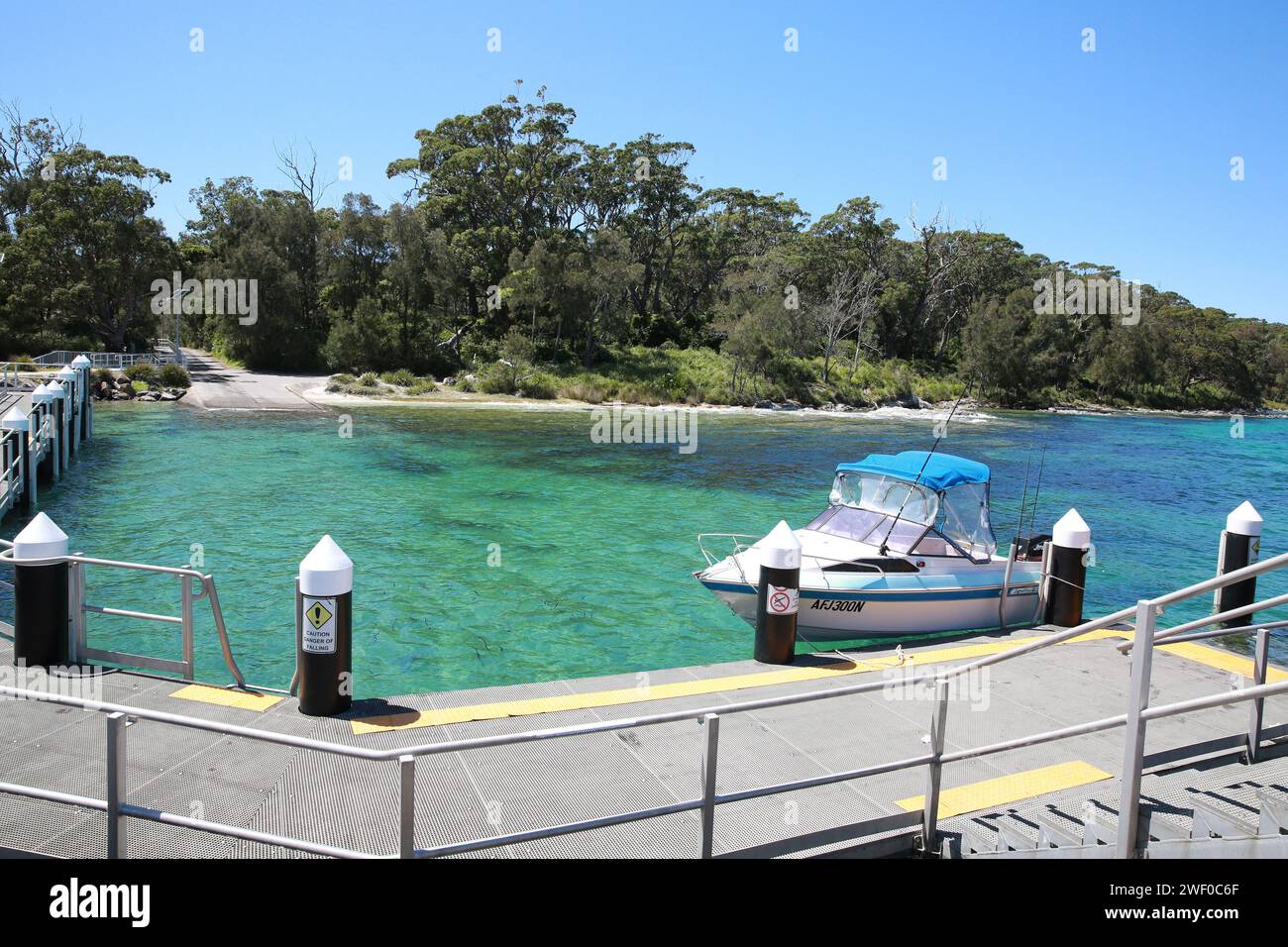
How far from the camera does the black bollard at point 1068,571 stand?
42.9 ft

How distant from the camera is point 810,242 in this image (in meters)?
79.7

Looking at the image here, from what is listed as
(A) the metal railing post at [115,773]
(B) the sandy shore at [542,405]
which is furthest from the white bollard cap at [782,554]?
(B) the sandy shore at [542,405]

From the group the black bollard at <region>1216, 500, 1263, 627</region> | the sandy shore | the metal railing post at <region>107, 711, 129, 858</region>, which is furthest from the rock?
the metal railing post at <region>107, 711, 129, 858</region>

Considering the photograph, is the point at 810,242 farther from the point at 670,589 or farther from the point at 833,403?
the point at 670,589

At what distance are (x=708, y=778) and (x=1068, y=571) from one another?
32.1 feet

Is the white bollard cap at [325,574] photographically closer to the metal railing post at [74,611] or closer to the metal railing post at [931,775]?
the metal railing post at [74,611]

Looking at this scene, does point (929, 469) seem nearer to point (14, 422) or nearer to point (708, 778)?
point (708, 778)

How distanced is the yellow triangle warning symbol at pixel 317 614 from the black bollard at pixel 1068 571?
10352mm

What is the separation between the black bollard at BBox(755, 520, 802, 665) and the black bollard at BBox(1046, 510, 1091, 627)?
5310mm

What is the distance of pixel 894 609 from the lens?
13172 mm

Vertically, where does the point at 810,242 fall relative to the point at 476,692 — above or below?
above
